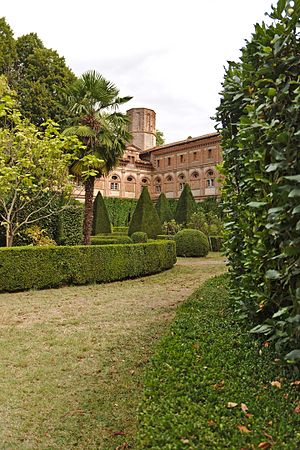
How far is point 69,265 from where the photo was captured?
8.63m

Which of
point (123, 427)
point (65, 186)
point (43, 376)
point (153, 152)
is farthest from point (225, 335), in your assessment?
point (153, 152)

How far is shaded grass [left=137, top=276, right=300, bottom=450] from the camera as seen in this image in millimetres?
1570

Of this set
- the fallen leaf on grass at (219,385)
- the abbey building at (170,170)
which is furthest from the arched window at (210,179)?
the fallen leaf on grass at (219,385)

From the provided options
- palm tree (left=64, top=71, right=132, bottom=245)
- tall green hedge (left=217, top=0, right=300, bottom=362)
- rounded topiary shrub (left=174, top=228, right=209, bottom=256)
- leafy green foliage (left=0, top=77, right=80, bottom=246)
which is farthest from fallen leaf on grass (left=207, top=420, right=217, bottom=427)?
rounded topiary shrub (left=174, top=228, right=209, bottom=256)

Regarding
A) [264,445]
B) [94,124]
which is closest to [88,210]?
[94,124]

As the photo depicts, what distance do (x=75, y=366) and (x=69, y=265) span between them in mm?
5206

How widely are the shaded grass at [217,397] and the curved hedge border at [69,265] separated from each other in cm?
569

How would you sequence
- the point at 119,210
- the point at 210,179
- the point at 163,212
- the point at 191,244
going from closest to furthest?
the point at 191,244, the point at 163,212, the point at 210,179, the point at 119,210

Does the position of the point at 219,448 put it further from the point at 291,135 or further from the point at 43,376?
the point at 43,376

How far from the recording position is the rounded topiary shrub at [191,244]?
16.8 m

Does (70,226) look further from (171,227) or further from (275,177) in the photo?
(275,177)

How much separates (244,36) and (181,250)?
14.2 metres

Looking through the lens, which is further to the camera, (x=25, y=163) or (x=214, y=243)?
(x=214, y=243)

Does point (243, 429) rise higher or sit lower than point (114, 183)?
lower
